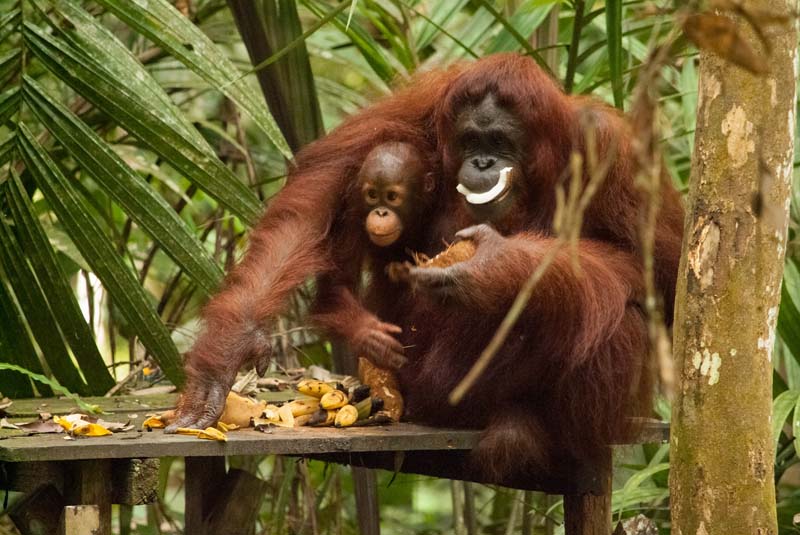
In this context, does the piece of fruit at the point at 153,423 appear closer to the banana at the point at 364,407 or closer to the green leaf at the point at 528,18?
the banana at the point at 364,407

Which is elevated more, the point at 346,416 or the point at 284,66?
the point at 284,66

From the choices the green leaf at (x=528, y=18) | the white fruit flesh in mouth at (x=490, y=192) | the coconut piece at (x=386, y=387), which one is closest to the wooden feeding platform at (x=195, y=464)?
the coconut piece at (x=386, y=387)

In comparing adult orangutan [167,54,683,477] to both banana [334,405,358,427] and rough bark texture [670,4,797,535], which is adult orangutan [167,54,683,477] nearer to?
banana [334,405,358,427]

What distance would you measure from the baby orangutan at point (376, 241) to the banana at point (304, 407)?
0.58ft

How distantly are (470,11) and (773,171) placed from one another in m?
3.74

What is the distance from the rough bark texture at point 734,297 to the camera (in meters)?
2.54

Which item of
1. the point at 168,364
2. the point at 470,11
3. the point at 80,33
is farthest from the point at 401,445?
the point at 470,11

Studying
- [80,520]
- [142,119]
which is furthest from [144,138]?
[80,520]

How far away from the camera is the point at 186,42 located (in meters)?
3.80

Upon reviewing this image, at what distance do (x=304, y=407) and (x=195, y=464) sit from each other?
0.54 m

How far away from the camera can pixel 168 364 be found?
3.93m

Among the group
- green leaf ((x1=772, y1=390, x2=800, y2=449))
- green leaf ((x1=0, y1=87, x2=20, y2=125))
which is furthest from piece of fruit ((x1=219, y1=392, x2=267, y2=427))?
green leaf ((x1=772, y1=390, x2=800, y2=449))

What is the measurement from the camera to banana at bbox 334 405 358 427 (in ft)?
11.8

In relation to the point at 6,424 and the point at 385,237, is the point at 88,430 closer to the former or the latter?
the point at 6,424
